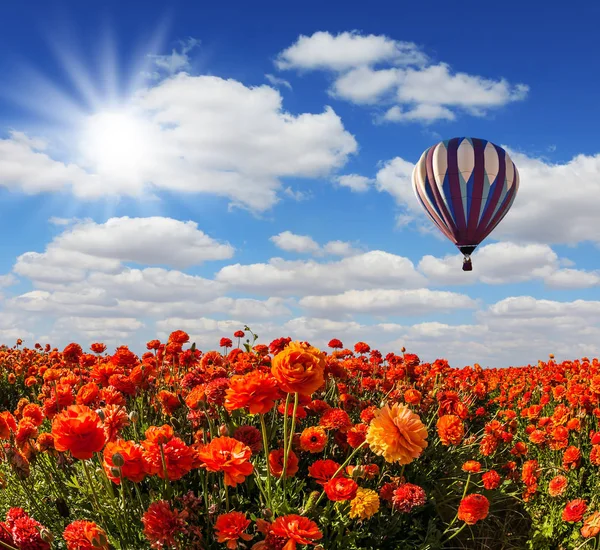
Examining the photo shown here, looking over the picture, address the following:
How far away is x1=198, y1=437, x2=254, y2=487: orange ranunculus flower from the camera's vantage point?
127 inches

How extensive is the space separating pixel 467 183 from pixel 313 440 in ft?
67.7

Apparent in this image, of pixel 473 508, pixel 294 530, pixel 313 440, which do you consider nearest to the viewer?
pixel 294 530

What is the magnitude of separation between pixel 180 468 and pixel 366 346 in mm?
4879

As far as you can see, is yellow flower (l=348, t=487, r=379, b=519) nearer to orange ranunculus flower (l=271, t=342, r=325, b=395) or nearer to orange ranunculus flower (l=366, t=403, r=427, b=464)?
orange ranunculus flower (l=366, t=403, r=427, b=464)

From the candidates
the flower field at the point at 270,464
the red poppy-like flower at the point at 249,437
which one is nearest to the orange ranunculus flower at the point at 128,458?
the flower field at the point at 270,464

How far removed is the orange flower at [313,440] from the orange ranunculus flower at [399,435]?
1.23m

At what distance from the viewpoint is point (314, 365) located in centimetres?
325

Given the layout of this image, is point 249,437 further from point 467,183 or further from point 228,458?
point 467,183

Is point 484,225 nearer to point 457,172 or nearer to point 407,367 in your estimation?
point 457,172

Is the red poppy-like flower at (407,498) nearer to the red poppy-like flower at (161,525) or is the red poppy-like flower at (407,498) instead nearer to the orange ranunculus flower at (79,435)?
the red poppy-like flower at (161,525)

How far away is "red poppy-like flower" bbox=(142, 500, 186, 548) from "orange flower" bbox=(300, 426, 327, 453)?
4.34 ft

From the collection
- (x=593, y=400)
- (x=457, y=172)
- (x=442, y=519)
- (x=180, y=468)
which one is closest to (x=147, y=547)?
(x=180, y=468)

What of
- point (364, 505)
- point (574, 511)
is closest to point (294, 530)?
point (364, 505)

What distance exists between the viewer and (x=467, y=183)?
23453mm
